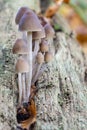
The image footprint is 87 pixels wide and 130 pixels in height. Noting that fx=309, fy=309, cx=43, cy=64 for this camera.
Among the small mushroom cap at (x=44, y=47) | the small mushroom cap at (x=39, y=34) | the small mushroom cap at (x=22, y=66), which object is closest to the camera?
the small mushroom cap at (x=22, y=66)

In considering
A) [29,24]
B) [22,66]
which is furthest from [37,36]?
[22,66]

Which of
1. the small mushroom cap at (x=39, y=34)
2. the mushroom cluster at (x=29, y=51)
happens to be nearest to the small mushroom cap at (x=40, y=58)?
the mushroom cluster at (x=29, y=51)

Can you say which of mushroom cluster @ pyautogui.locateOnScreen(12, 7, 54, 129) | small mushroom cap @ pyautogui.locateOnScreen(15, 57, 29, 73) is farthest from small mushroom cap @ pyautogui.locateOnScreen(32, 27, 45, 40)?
small mushroom cap @ pyautogui.locateOnScreen(15, 57, 29, 73)

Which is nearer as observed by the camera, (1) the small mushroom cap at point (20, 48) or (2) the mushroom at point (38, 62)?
(1) the small mushroom cap at point (20, 48)

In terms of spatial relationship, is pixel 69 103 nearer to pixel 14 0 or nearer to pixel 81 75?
pixel 81 75

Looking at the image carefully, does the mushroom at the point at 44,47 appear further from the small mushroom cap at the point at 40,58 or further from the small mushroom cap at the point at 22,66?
the small mushroom cap at the point at 22,66

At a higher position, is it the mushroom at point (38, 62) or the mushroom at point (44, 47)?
the mushroom at point (44, 47)

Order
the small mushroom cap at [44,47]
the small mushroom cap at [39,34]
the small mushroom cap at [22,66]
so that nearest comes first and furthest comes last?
the small mushroom cap at [22,66], the small mushroom cap at [39,34], the small mushroom cap at [44,47]
